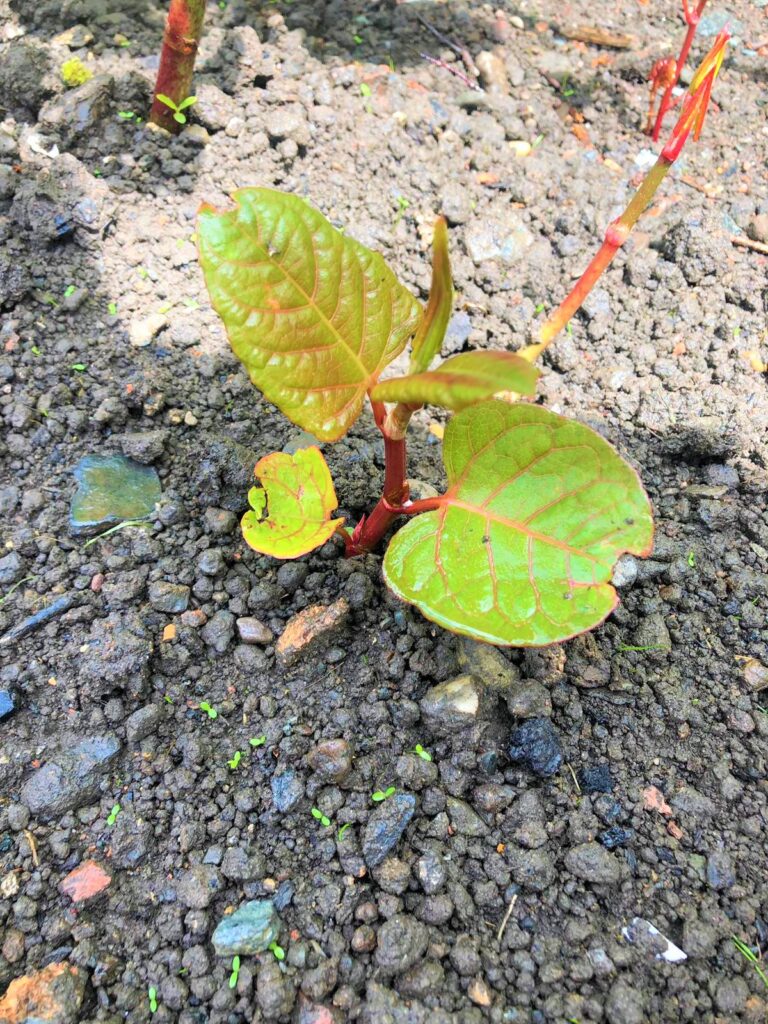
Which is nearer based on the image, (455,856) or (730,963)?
(730,963)

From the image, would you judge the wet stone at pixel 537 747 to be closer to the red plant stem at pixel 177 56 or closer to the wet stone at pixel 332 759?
the wet stone at pixel 332 759

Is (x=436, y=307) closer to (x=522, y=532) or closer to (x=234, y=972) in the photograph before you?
(x=522, y=532)

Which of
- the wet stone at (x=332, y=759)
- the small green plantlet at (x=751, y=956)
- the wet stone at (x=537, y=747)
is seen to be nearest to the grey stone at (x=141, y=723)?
the wet stone at (x=332, y=759)

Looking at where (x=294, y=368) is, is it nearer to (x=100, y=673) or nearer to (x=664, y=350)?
(x=100, y=673)

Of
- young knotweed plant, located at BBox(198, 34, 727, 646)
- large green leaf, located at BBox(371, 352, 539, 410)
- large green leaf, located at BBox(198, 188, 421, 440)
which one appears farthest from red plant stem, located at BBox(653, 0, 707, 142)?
large green leaf, located at BBox(371, 352, 539, 410)

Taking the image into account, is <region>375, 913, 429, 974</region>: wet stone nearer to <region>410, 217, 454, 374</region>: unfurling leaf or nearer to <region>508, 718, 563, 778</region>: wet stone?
<region>508, 718, 563, 778</region>: wet stone

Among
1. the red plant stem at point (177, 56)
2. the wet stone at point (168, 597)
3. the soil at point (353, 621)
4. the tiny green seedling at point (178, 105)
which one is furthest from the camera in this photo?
the tiny green seedling at point (178, 105)

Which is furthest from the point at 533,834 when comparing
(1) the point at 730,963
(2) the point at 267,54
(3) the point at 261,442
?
(2) the point at 267,54
